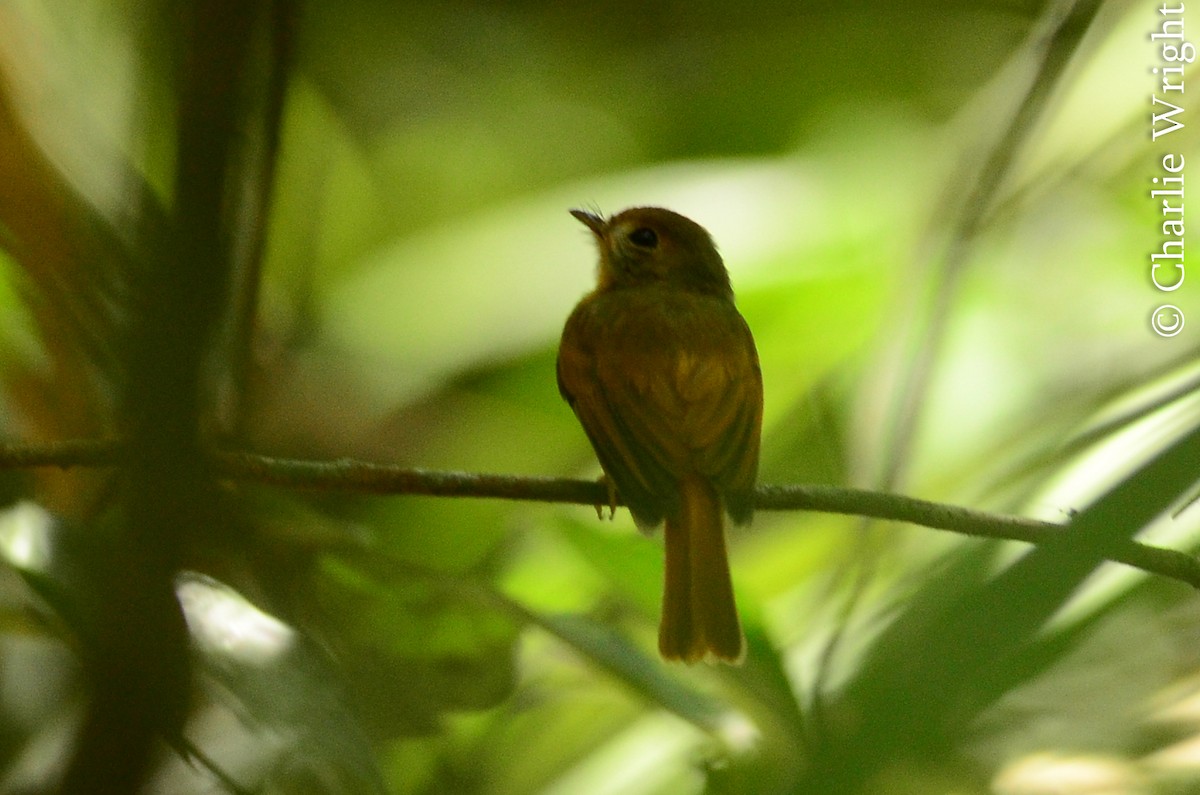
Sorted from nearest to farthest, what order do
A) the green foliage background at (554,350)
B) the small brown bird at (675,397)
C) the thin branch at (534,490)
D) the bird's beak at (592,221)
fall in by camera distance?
1. the thin branch at (534,490)
2. the green foliage background at (554,350)
3. the small brown bird at (675,397)
4. the bird's beak at (592,221)

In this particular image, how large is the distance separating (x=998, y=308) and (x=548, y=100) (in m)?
0.70

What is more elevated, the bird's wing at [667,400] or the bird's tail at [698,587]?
the bird's wing at [667,400]

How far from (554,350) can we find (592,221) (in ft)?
0.66

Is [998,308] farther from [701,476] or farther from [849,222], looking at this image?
[701,476]

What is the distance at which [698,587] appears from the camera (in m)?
1.13

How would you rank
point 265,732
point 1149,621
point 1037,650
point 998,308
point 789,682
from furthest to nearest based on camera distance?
point 998,308 → point 1149,621 → point 789,682 → point 265,732 → point 1037,650

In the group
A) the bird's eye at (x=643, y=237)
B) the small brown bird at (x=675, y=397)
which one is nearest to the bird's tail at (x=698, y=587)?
the small brown bird at (x=675, y=397)

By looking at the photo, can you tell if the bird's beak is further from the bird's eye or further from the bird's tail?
the bird's tail

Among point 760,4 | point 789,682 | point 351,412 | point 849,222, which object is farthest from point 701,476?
point 760,4

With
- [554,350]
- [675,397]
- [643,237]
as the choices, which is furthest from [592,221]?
[675,397]

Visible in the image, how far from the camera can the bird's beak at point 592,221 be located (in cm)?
145

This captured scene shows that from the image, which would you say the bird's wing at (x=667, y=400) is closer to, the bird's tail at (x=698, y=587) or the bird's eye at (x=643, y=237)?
the bird's tail at (x=698, y=587)

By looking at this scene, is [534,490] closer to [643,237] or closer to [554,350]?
[554,350]

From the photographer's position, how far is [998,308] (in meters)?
1.45
